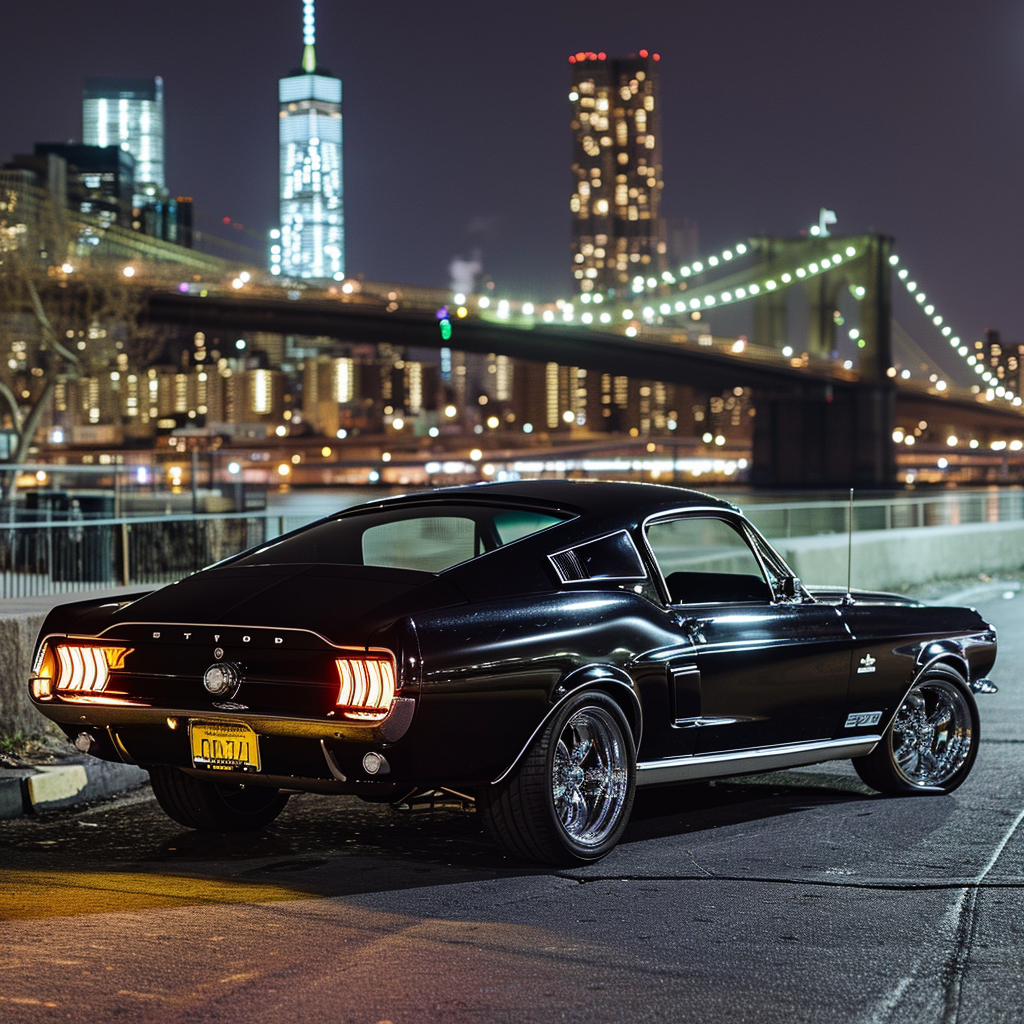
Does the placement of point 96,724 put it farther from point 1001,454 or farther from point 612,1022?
point 1001,454

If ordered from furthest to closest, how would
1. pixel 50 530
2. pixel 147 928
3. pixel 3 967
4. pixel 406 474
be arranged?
1. pixel 406 474
2. pixel 50 530
3. pixel 147 928
4. pixel 3 967

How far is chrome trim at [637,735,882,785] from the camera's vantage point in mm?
6121

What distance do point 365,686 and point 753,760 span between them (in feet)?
6.53

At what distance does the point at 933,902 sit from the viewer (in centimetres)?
532

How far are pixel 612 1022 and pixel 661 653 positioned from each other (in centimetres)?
225

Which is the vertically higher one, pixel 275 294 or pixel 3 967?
pixel 275 294

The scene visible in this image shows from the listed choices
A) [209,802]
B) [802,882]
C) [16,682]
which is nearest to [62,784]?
[16,682]

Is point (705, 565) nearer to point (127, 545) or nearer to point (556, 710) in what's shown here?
point (127, 545)

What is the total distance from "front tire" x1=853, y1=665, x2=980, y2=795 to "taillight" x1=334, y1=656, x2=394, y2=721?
294 cm

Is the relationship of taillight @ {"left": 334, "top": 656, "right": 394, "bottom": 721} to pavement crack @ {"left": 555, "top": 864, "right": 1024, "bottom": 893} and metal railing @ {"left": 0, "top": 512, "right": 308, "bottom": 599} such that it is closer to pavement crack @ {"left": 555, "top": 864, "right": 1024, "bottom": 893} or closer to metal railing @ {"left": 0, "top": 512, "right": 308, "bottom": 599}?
pavement crack @ {"left": 555, "top": 864, "right": 1024, "bottom": 893}

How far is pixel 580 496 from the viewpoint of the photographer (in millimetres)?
6383

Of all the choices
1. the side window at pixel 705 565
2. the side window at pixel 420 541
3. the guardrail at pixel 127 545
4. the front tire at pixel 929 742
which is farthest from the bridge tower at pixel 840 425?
the front tire at pixel 929 742

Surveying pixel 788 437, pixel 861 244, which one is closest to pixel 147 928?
pixel 788 437

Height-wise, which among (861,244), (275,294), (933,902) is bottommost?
(933,902)
